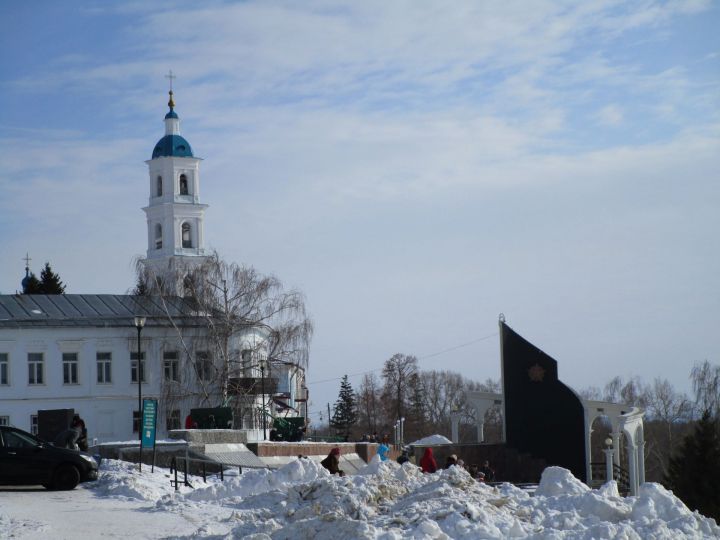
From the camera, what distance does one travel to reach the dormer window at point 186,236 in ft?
229

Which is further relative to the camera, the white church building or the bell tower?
the bell tower

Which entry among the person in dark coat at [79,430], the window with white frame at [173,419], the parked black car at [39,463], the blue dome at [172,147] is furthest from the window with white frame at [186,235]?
the parked black car at [39,463]

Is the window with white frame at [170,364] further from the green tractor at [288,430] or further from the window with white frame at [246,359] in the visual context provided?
the green tractor at [288,430]

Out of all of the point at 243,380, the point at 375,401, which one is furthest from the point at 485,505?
the point at 375,401

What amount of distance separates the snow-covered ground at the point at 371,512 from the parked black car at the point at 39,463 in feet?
1.00

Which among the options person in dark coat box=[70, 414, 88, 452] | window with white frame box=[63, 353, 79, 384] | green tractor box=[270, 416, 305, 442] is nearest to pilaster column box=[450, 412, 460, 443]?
green tractor box=[270, 416, 305, 442]

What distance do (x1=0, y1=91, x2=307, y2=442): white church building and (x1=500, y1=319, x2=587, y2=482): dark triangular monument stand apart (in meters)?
10.7

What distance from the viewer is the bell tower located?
227 feet

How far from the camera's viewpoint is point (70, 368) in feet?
181

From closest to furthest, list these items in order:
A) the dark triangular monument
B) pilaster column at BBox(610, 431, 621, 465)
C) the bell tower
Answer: the dark triangular monument, pilaster column at BBox(610, 431, 621, 465), the bell tower

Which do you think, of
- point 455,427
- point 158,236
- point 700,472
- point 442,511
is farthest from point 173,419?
point 442,511

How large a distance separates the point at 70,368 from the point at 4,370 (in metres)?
2.94

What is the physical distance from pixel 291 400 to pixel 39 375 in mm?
A: 13866

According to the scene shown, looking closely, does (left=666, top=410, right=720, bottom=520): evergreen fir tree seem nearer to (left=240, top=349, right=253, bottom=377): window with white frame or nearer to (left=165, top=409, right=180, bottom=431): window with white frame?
(left=240, top=349, right=253, bottom=377): window with white frame
